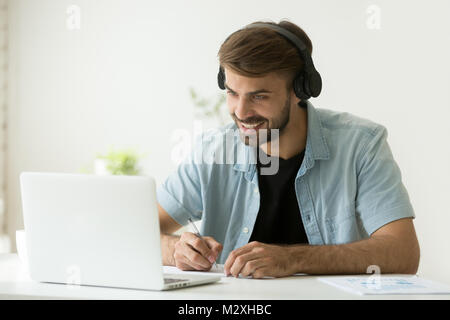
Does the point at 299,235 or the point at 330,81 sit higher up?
the point at 330,81

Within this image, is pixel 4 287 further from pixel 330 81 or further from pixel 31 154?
pixel 31 154

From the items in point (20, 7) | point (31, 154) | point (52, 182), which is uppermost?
point (20, 7)

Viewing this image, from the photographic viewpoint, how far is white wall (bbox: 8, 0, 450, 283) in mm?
3516

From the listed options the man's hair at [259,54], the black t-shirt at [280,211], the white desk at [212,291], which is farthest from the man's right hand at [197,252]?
the man's hair at [259,54]

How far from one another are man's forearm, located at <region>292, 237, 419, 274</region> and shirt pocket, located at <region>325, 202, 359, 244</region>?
7.0 inches

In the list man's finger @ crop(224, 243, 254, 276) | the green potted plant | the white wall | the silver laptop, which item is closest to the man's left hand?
man's finger @ crop(224, 243, 254, 276)

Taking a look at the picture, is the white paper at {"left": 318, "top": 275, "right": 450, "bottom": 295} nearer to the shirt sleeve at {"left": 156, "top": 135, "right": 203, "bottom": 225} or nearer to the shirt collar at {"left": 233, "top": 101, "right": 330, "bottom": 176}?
the shirt collar at {"left": 233, "top": 101, "right": 330, "bottom": 176}

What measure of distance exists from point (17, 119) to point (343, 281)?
363cm

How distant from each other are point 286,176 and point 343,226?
0.23 m

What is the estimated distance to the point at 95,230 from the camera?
3.66ft

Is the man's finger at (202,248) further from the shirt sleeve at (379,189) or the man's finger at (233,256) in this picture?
the shirt sleeve at (379,189)
